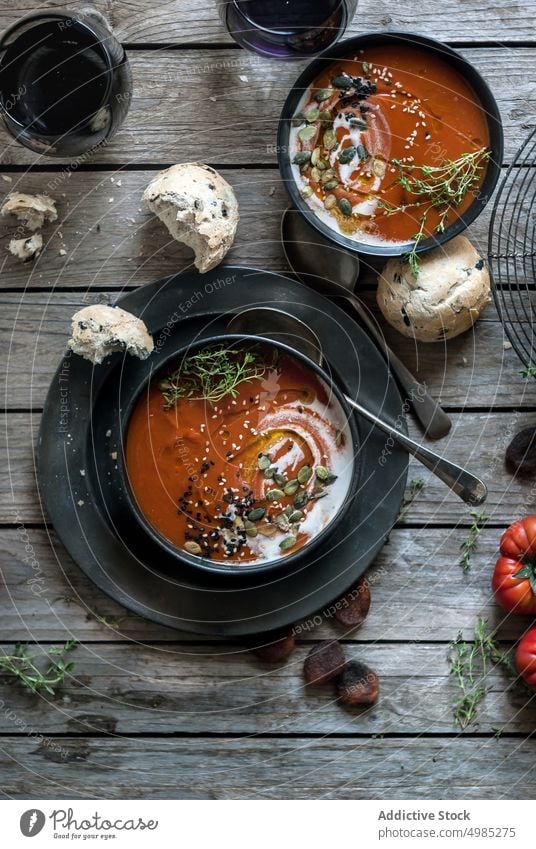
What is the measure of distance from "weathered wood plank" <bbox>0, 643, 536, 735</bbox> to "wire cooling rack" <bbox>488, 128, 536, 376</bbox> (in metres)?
0.70

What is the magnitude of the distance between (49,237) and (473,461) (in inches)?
40.4

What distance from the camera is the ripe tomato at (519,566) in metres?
1.72

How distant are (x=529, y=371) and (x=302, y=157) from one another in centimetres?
64

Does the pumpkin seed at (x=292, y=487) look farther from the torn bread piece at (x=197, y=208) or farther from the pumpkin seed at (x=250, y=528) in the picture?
the torn bread piece at (x=197, y=208)

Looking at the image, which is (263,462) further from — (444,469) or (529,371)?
(529,371)

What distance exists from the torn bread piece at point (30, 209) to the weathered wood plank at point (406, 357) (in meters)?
0.15

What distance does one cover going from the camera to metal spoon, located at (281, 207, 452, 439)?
5.74ft

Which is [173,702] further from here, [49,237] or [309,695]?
[49,237]

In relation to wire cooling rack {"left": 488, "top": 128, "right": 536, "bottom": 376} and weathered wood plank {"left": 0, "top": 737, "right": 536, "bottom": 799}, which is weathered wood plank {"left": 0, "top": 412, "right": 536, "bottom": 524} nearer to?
wire cooling rack {"left": 488, "top": 128, "right": 536, "bottom": 376}

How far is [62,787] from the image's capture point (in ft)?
6.03

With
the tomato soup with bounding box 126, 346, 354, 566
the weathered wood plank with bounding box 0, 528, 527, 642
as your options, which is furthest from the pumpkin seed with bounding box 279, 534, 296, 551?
the weathered wood plank with bounding box 0, 528, 527, 642

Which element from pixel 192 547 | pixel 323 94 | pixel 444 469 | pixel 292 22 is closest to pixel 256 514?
pixel 192 547

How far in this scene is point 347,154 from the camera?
5.51 feet

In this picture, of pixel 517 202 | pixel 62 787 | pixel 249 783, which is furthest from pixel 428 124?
pixel 62 787
